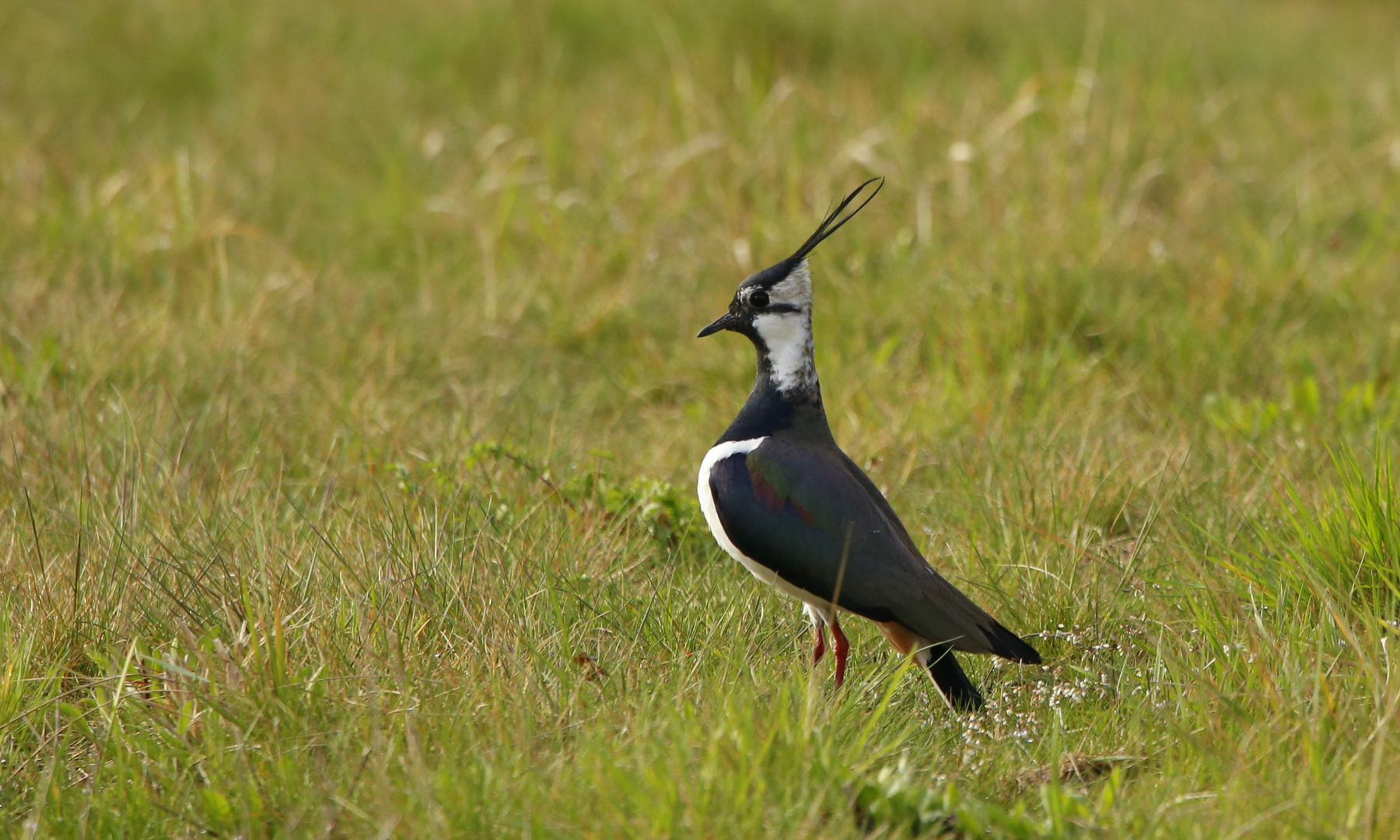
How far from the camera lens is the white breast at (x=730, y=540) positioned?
3127 mm

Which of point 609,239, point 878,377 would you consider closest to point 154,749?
point 878,377

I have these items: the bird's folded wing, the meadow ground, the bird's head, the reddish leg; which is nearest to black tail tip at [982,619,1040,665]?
the bird's folded wing

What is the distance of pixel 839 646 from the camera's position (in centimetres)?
309

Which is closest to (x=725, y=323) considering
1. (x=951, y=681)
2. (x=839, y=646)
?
(x=839, y=646)

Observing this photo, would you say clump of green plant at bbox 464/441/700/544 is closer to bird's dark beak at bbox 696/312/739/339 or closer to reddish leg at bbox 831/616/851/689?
bird's dark beak at bbox 696/312/739/339

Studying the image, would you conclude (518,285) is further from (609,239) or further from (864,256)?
(864,256)

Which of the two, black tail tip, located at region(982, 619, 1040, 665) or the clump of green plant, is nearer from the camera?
black tail tip, located at region(982, 619, 1040, 665)

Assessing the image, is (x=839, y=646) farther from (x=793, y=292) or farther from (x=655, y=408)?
(x=655, y=408)

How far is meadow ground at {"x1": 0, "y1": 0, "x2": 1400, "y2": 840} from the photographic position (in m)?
2.49

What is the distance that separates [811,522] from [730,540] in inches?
7.4

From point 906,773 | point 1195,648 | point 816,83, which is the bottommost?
point 1195,648

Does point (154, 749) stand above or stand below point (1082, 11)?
below

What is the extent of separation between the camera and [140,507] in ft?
11.6

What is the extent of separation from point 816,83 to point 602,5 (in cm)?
140
